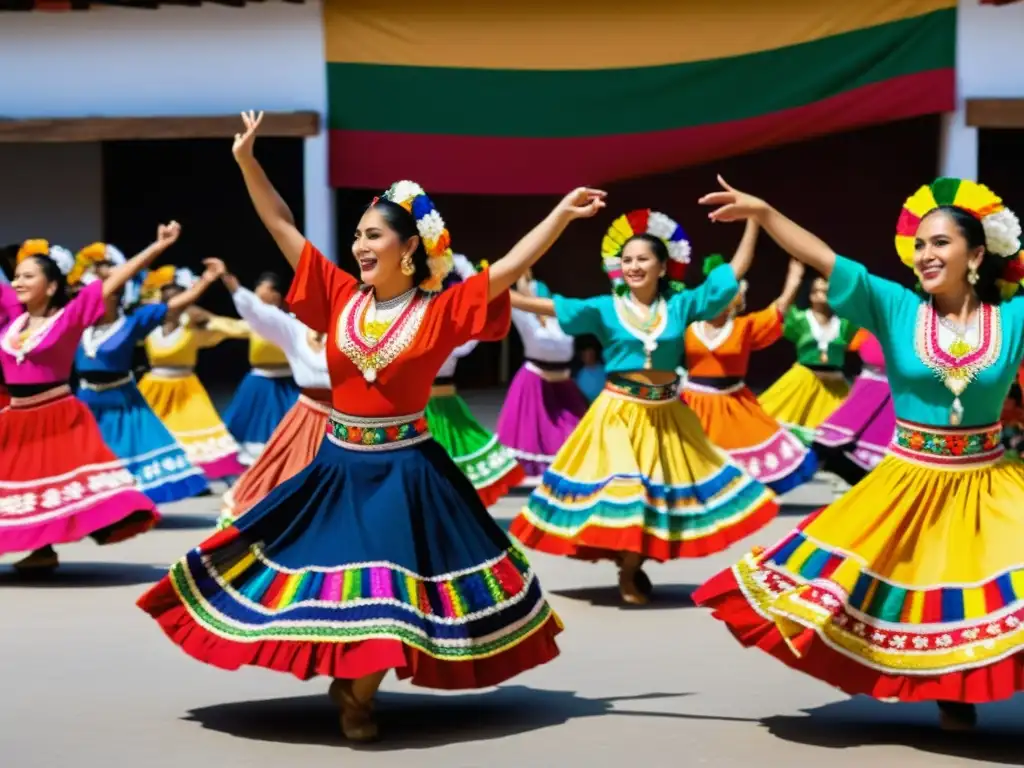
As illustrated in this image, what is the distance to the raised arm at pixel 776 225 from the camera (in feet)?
18.0

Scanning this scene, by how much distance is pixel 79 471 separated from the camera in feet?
28.1

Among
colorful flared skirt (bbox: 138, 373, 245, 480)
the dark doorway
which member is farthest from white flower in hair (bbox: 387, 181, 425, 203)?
the dark doorway

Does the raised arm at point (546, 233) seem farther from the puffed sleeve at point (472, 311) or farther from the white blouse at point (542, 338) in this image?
the white blouse at point (542, 338)

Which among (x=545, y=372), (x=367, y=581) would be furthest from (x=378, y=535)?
(x=545, y=372)

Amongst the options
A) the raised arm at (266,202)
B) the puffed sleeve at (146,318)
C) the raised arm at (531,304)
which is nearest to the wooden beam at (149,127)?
the puffed sleeve at (146,318)

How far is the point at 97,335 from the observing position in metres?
10.8

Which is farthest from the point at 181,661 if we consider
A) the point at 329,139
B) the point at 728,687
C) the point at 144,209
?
the point at 144,209

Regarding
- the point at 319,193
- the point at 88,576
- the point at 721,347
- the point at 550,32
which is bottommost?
the point at 88,576

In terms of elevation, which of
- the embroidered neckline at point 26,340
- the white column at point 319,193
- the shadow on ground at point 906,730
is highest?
the white column at point 319,193

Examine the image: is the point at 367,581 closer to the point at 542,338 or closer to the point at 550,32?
the point at 542,338

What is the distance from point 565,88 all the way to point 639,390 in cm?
678

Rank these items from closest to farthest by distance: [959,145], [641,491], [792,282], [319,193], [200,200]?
1. [641,491]
2. [792,282]
3. [959,145]
4. [319,193]
5. [200,200]

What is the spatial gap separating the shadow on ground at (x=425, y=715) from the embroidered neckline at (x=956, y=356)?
1.22 m

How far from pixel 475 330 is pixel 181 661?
168 centimetres
